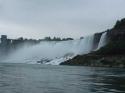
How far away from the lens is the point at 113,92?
137 feet

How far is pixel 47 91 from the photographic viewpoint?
4175 centimetres

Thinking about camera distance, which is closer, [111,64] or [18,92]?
[18,92]

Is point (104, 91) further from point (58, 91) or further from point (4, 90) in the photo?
point (4, 90)

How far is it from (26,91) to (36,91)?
1.23 metres

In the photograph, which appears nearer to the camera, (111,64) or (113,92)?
(113,92)

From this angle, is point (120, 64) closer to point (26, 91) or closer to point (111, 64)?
point (111, 64)

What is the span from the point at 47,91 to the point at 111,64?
161 meters

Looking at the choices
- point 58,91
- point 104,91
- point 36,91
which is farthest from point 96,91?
point 36,91

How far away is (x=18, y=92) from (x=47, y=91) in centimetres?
360

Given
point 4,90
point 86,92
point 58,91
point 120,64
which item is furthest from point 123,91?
point 120,64

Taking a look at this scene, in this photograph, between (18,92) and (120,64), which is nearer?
(18,92)

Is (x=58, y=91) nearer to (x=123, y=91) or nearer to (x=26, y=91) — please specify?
(x=26, y=91)

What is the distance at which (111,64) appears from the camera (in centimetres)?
19988

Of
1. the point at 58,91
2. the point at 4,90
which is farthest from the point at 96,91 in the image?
the point at 4,90
